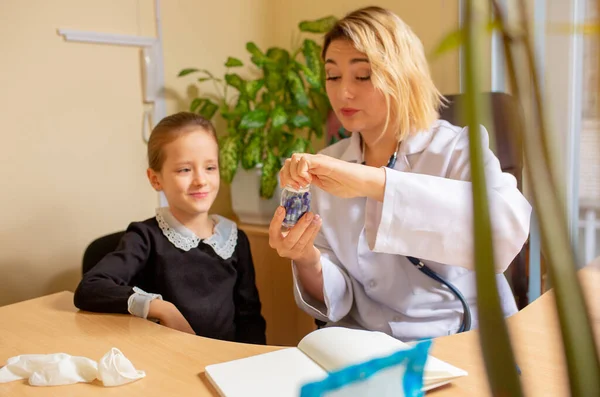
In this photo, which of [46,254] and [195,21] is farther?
[195,21]

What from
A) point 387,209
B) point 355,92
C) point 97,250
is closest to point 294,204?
point 387,209

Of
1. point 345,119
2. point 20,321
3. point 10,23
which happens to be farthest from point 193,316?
point 10,23

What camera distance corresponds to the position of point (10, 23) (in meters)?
1.90

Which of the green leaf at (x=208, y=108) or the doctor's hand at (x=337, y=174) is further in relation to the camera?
the green leaf at (x=208, y=108)

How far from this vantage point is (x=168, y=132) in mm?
1622

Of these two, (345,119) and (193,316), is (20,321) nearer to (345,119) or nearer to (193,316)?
(193,316)

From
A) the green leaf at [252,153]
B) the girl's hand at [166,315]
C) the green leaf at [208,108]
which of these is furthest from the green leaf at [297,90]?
the girl's hand at [166,315]

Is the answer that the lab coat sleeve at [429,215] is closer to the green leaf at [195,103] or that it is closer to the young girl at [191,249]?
the young girl at [191,249]

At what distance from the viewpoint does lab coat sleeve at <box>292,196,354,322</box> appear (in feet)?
4.52

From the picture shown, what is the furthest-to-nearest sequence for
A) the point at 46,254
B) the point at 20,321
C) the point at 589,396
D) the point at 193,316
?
1. the point at 46,254
2. the point at 193,316
3. the point at 20,321
4. the point at 589,396

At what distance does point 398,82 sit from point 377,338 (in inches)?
27.0

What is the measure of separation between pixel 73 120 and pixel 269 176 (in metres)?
0.78

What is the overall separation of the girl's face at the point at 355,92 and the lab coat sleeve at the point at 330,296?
14.6 inches

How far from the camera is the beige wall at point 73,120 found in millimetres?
1932
